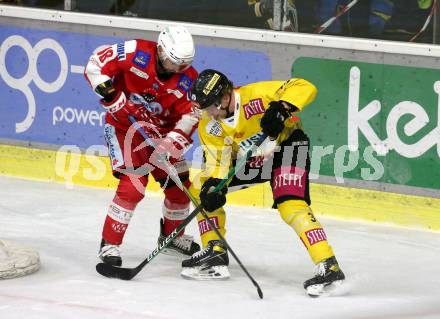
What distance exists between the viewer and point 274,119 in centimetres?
580

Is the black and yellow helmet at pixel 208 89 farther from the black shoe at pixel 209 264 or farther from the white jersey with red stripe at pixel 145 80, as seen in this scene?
the black shoe at pixel 209 264

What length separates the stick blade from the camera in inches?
248

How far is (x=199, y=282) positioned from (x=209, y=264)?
0.12m

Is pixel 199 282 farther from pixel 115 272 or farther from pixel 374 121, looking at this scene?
pixel 374 121

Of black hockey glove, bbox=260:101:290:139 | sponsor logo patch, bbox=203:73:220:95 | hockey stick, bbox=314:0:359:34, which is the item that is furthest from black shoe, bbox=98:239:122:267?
hockey stick, bbox=314:0:359:34

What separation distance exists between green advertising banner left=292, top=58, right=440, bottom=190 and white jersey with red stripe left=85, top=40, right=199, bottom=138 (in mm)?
1558

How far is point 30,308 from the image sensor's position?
5680 mm

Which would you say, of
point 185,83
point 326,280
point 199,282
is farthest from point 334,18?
point 326,280

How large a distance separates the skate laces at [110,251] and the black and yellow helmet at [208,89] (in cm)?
99

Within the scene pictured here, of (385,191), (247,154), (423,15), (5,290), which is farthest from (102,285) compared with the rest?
(423,15)

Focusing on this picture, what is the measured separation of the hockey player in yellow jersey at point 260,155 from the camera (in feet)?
19.5

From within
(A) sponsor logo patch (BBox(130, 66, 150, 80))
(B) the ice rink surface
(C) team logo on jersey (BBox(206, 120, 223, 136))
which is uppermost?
(A) sponsor logo patch (BBox(130, 66, 150, 80))

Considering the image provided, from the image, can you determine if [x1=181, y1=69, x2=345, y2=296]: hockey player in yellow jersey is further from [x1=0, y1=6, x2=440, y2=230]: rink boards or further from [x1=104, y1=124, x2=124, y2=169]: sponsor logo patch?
[x1=0, y1=6, x2=440, y2=230]: rink boards

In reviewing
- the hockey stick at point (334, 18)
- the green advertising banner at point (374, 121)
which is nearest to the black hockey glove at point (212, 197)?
the green advertising banner at point (374, 121)
